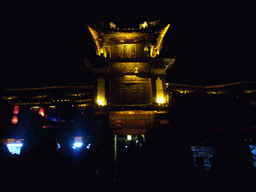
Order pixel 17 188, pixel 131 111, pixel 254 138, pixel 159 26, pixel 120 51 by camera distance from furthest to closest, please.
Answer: pixel 120 51
pixel 159 26
pixel 254 138
pixel 131 111
pixel 17 188

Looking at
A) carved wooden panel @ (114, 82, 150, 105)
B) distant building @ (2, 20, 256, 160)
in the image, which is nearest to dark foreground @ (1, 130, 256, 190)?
distant building @ (2, 20, 256, 160)

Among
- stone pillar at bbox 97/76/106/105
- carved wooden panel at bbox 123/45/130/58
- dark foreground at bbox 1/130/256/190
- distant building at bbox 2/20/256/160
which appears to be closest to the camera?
dark foreground at bbox 1/130/256/190

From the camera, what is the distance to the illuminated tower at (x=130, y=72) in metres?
10.8

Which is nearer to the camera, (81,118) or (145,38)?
(81,118)

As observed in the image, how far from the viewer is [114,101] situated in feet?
36.5

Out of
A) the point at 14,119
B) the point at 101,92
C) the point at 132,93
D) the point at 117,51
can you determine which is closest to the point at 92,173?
the point at 101,92

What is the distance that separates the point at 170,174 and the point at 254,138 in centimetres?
879

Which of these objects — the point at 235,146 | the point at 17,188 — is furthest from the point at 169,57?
the point at 17,188

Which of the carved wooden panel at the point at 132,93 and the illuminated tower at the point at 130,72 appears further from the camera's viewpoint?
the carved wooden panel at the point at 132,93

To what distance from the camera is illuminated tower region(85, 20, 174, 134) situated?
1077 cm

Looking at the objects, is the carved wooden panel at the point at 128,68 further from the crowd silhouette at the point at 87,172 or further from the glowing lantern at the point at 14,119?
the glowing lantern at the point at 14,119

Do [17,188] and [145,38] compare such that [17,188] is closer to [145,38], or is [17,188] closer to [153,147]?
[153,147]

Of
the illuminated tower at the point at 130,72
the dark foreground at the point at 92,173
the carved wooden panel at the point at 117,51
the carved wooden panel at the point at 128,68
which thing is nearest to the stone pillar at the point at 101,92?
the illuminated tower at the point at 130,72

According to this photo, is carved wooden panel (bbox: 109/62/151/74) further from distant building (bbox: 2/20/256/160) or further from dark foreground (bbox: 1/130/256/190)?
dark foreground (bbox: 1/130/256/190)
